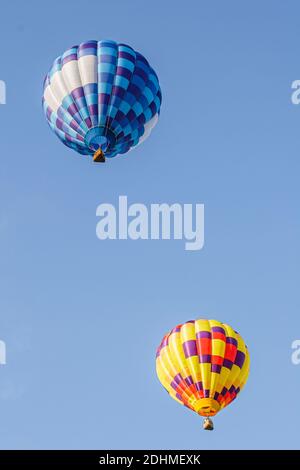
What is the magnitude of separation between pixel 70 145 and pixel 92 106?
1822 millimetres

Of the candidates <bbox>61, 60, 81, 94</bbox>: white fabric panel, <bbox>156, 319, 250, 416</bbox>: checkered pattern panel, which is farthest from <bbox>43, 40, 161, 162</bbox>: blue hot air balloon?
<bbox>156, 319, 250, 416</bbox>: checkered pattern panel

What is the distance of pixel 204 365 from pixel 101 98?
8.83 metres

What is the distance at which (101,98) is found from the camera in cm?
3822

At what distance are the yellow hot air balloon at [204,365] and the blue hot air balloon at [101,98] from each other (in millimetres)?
6340

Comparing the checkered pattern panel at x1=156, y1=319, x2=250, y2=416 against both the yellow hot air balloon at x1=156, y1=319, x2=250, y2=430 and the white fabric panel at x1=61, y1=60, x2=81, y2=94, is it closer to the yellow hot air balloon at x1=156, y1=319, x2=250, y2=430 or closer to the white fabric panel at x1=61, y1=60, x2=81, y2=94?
the yellow hot air balloon at x1=156, y1=319, x2=250, y2=430

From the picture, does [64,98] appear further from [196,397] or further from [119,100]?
[196,397]

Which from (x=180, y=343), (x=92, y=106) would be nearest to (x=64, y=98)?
(x=92, y=106)

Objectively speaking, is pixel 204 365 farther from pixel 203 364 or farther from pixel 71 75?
pixel 71 75

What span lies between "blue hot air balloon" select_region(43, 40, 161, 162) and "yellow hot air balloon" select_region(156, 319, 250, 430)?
20.8 ft

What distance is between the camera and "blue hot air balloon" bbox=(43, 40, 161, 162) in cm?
3831

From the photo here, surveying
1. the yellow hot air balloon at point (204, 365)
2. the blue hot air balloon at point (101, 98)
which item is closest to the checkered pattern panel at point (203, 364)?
the yellow hot air balloon at point (204, 365)

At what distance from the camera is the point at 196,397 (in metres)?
39.0

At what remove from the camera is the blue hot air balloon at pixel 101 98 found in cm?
3831

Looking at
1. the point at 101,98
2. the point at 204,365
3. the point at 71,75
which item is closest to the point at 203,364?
the point at 204,365
